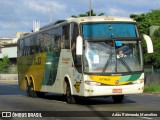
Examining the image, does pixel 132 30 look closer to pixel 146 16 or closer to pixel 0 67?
pixel 146 16

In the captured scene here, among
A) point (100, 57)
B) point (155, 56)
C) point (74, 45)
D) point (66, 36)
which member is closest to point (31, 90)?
point (66, 36)

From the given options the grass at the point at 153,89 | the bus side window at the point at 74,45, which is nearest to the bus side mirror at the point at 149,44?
the bus side window at the point at 74,45

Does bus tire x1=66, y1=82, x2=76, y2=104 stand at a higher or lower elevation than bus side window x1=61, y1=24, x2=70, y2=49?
lower

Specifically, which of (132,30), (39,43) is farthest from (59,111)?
(39,43)

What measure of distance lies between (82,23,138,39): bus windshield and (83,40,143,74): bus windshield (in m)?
0.28

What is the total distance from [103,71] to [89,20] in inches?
87.5

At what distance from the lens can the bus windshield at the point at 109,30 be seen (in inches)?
731

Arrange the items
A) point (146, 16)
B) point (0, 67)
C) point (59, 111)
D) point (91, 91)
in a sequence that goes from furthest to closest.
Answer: point (0, 67)
point (146, 16)
point (91, 91)
point (59, 111)

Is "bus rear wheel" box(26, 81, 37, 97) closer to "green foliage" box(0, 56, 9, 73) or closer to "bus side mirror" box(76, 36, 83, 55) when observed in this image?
"bus side mirror" box(76, 36, 83, 55)

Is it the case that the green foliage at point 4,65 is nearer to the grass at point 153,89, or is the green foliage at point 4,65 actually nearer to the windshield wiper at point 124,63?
the grass at point 153,89

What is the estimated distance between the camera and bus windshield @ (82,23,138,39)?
60.9ft

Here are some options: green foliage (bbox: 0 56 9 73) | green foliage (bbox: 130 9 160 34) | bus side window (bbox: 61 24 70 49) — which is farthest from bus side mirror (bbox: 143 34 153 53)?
green foliage (bbox: 0 56 9 73)

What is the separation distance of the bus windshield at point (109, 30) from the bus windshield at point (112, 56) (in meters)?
0.28

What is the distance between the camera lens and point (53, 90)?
22.2 meters
